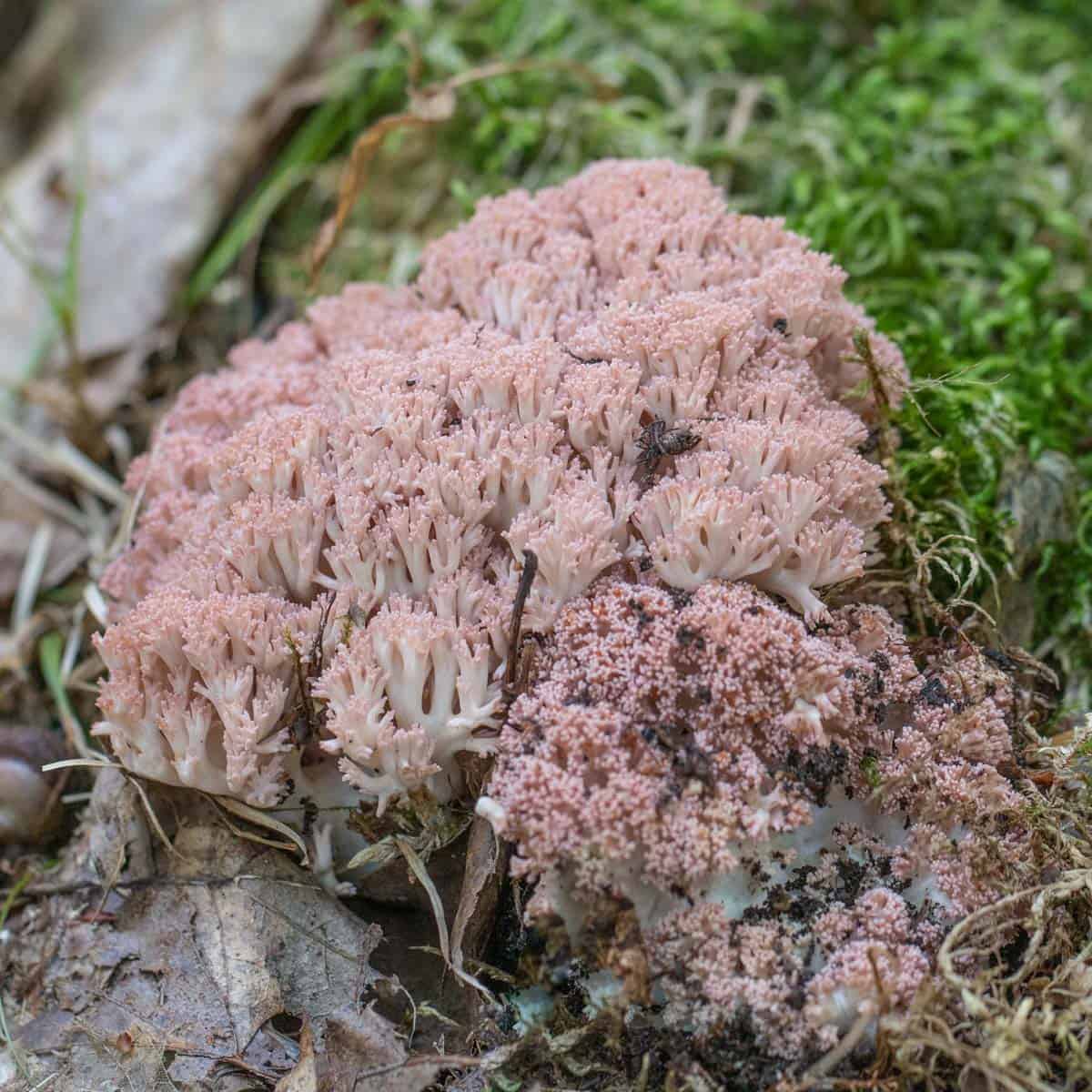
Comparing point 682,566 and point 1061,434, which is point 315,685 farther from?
point 1061,434

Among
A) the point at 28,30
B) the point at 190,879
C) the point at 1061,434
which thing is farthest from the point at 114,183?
the point at 1061,434

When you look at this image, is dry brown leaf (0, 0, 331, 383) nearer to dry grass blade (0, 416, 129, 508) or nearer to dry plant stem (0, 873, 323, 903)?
dry grass blade (0, 416, 129, 508)

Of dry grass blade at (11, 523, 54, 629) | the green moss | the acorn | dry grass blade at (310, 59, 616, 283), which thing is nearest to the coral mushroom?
the acorn

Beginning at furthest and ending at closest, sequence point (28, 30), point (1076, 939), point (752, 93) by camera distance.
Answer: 1. point (28, 30)
2. point (752, 93)
3. point (1076, 939)

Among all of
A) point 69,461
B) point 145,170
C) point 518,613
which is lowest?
point 69,461

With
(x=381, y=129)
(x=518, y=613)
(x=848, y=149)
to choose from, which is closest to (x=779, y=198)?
(x=848, y=149)

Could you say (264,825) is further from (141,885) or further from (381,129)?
(381,129)
